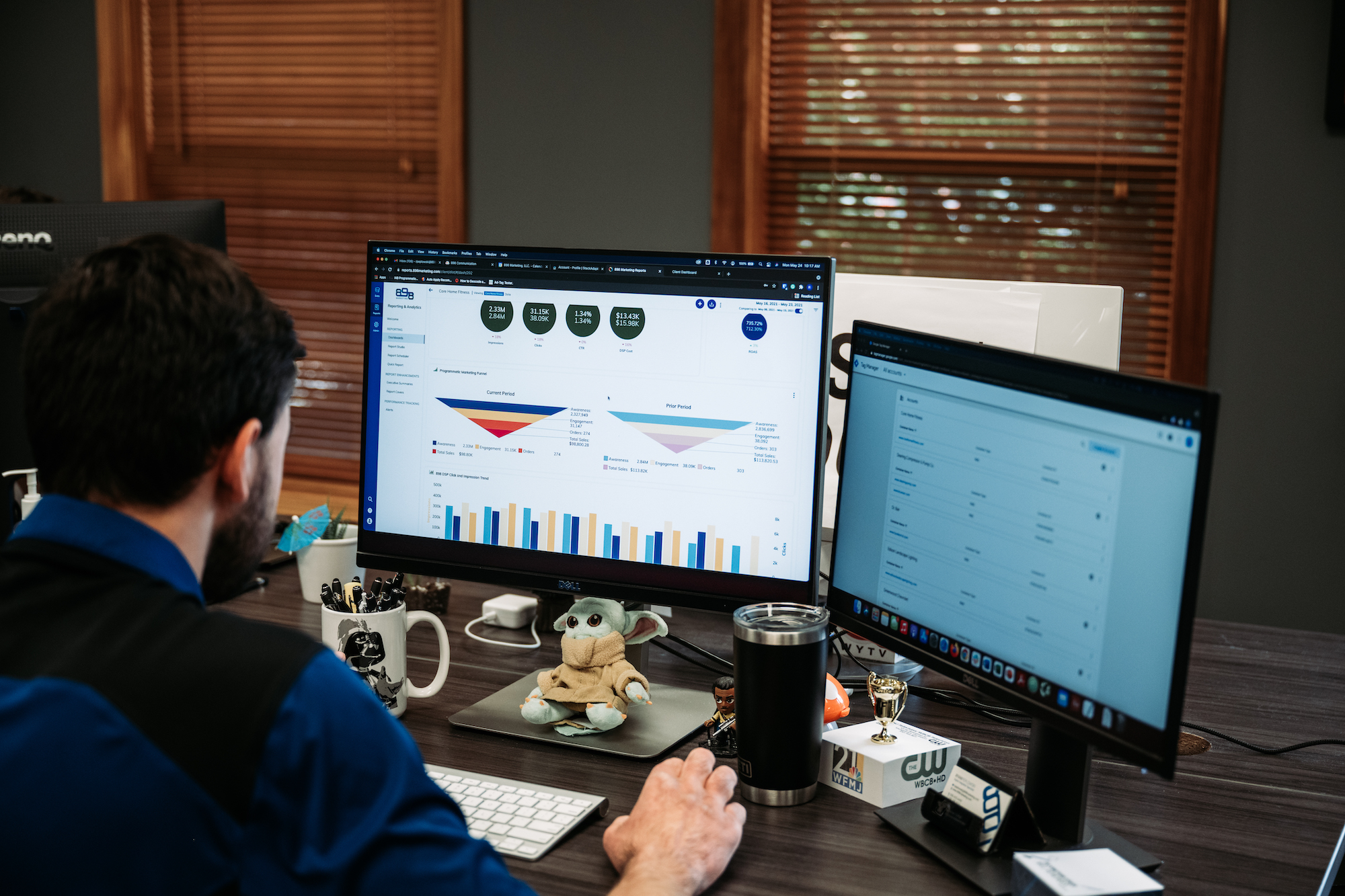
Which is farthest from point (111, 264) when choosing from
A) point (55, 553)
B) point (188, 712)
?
point (188, 712)

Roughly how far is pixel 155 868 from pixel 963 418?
707 millimetres

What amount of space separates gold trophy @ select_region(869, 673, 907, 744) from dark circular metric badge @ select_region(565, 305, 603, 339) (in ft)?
1.60

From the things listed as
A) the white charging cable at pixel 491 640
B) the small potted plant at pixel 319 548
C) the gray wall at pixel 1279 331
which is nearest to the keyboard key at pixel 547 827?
the white charging cable at pixel 491 640

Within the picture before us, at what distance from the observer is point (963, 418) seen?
38.5 inches

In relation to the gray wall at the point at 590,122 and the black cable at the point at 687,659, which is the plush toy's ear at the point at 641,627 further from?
the gray wall at the point at 590,122

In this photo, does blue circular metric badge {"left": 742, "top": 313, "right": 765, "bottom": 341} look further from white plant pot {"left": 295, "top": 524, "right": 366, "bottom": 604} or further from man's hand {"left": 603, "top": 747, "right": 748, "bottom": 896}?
white plant pot {"left": 295, "top": 524, "right": 366, "bottom": 604}

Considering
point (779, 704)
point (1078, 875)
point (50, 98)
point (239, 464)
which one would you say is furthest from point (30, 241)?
point (50, 98)

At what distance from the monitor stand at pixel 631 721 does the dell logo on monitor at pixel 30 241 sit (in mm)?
1028

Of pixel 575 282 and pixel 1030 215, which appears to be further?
pixel 1030 215

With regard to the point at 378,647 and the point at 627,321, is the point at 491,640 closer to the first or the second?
the point at 378,647

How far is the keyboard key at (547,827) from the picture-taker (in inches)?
38.0

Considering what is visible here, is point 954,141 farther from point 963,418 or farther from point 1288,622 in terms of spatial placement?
point 963,418

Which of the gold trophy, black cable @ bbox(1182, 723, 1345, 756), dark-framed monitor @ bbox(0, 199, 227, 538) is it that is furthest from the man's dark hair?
black cable @ bbox(1182, 723, 1345, 756)

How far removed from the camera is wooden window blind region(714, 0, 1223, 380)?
2697 millimetres
